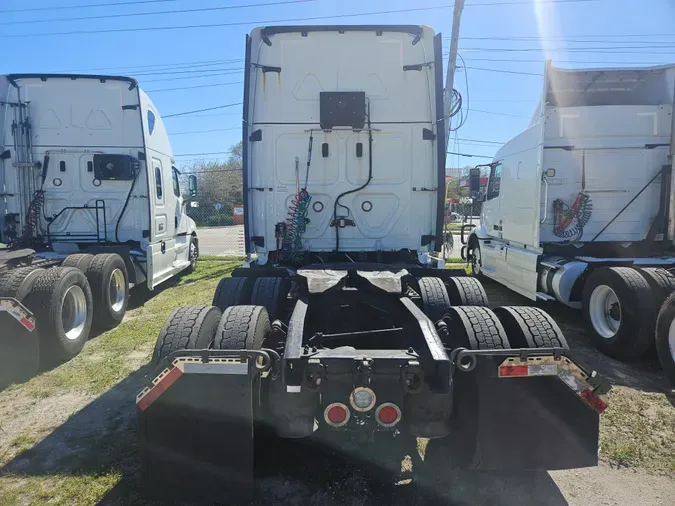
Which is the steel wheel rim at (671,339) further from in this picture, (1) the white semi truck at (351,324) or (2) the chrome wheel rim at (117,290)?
(2) the chrome wheel rim at (117,290)

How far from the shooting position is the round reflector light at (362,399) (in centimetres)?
251

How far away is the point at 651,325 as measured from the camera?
507 cm

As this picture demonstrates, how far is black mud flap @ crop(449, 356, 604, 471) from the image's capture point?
2688mm

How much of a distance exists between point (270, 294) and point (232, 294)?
388 mm

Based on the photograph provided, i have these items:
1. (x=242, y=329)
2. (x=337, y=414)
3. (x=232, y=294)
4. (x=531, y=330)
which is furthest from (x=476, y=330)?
(x=232, y=294)

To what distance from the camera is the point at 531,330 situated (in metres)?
3.02

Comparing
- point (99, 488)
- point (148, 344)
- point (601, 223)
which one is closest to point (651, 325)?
point (601, 223)

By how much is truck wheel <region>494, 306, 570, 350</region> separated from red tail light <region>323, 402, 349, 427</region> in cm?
129

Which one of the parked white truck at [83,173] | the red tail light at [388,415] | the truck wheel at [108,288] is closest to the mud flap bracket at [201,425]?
the red tail light at [388,415]

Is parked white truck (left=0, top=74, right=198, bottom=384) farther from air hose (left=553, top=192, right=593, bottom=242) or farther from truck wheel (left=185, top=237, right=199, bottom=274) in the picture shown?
air hose (left=553, top=192, right=593, bottom=242)

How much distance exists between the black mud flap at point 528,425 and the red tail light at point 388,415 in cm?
54

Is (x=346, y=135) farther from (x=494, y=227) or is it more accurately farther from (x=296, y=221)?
(x=494, y=227)

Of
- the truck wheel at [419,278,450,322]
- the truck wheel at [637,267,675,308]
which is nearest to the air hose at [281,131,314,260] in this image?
the truck wheel at [419,278,450,322]

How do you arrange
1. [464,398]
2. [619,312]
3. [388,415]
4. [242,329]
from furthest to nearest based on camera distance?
1. [619,312]
2. [242,329]
3. [464,398]
4. [388,415]
